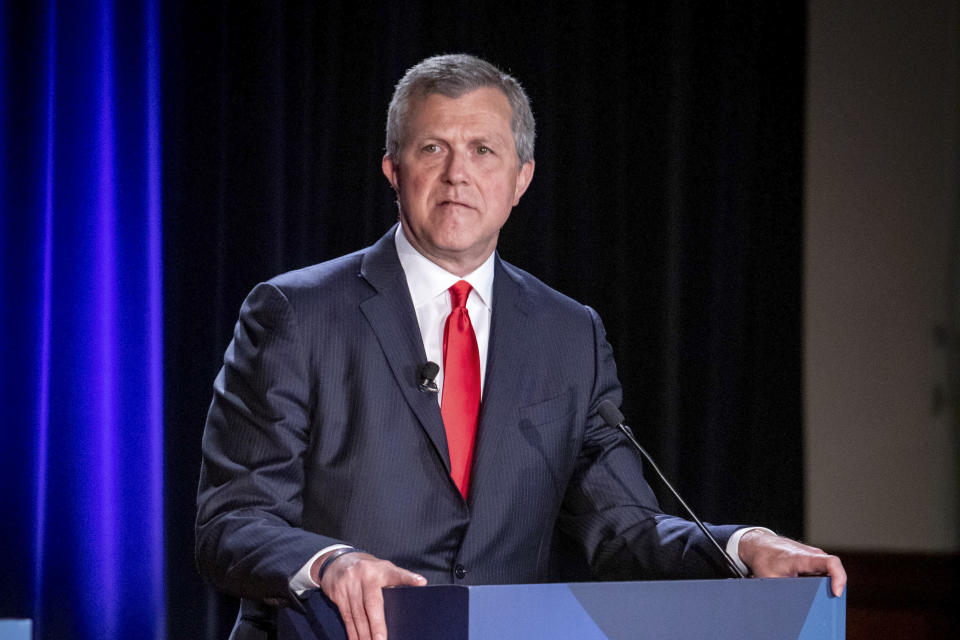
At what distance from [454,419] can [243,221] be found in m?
1.25

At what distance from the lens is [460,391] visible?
188 centimetres

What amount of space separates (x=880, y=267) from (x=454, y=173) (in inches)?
77.1

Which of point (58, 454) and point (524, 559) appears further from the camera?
point (58, 454)

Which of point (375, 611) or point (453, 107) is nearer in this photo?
point (375, 611)

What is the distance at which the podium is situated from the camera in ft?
3.58

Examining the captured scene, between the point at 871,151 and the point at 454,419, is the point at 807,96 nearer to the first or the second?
the point at 871,151

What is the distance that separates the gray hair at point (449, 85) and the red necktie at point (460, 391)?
1.26 feet

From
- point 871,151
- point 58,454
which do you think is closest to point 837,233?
point 871,151

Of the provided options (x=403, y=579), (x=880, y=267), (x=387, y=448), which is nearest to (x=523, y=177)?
(x=387, y=448)

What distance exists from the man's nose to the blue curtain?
112 cm

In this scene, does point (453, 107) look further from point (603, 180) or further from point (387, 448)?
point (603, 180)

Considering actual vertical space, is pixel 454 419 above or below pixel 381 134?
below

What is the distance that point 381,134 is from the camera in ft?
9.67

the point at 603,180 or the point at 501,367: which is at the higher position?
the point at 603,180
